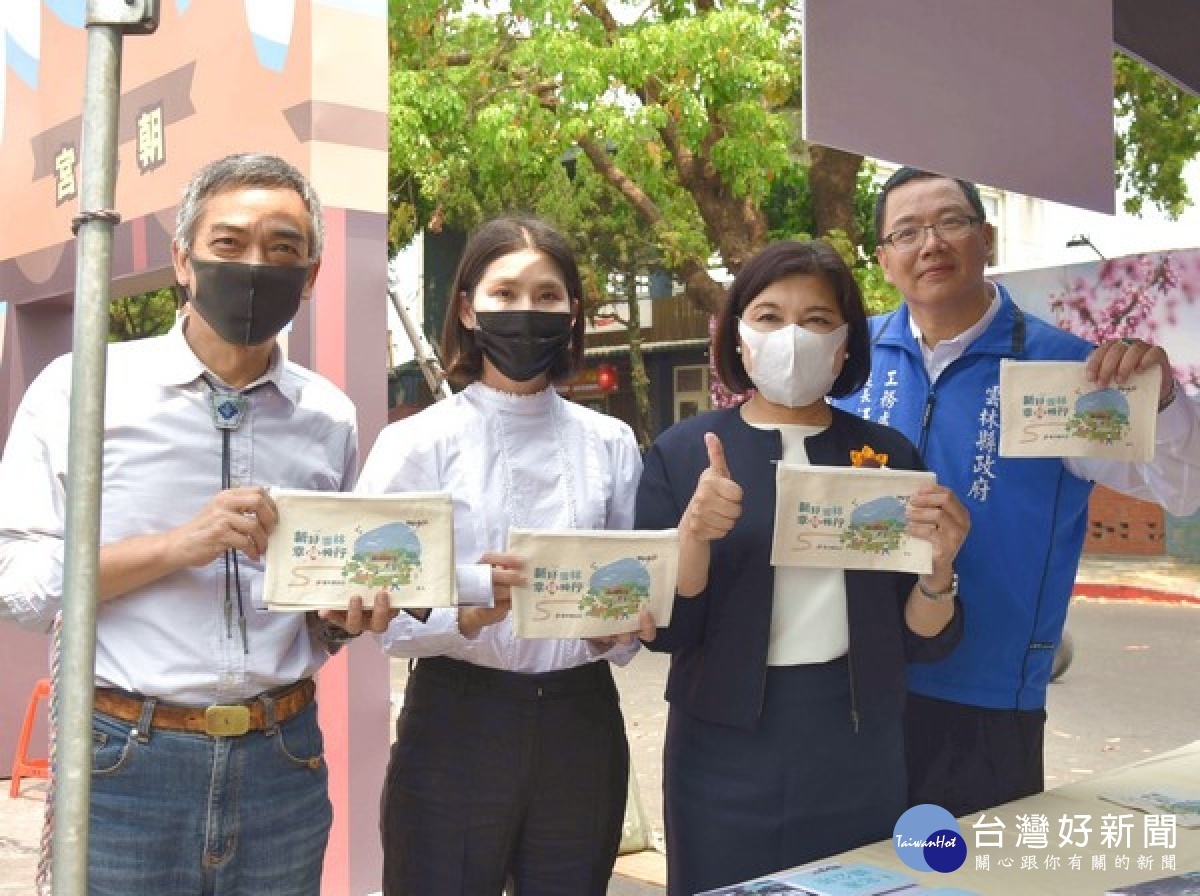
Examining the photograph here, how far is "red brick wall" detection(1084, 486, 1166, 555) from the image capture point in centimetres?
1568

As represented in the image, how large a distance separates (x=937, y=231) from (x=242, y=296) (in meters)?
1.57

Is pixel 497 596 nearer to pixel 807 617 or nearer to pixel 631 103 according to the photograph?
pixel 807 617

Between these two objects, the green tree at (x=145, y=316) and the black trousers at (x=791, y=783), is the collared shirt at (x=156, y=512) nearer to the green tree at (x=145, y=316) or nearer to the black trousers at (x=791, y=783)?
the black trousers at (x=791, y=783)

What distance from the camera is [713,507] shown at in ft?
7.46

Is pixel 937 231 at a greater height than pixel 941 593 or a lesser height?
greater

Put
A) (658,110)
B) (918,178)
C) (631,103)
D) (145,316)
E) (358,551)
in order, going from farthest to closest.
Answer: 1. (145,316)
2. (631,103)
3. (658,110)
4. (918,178)
5. (358,551)

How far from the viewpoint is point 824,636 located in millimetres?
2393

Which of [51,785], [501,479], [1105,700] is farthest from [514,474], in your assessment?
[1105,700]

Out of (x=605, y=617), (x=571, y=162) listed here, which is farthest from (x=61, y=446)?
(x=571, y=162)

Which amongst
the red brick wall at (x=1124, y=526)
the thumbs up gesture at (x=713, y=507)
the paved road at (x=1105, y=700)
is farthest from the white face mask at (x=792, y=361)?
the red brick wall at (x=1124, y=526)

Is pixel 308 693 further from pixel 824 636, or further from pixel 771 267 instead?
pixel 771 267

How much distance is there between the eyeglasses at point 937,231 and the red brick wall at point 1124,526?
13.7 m

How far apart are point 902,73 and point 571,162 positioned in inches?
849

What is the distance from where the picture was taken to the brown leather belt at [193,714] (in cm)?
213
